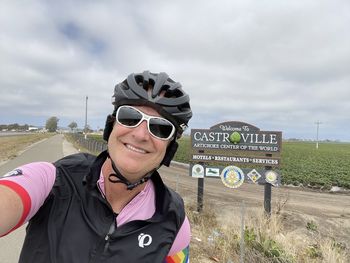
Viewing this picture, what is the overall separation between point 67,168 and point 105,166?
0.20 metres

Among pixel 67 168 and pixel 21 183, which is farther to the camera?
pixel 67 168

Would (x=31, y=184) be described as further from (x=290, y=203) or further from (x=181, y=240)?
(x=290, y=203)

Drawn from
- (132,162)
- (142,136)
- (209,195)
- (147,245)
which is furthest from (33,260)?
(209,195)

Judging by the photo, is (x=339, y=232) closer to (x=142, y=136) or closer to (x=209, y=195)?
(x=209, y=195)

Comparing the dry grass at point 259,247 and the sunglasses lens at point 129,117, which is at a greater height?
the sunglasses lens at point 129,117

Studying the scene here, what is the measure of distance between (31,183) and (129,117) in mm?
569

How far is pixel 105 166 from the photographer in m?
1.78

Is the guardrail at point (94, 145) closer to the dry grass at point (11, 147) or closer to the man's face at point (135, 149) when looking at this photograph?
the dry grass at point (11, 147)

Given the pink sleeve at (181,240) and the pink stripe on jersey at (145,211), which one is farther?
the pink sleeve at (181,240)

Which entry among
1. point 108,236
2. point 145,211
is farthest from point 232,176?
point 108,236

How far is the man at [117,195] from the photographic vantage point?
1.45 meters

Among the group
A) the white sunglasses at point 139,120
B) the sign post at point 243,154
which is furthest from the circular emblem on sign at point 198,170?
the white sunglasses at point 139,120

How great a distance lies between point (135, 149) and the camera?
5.68 ft

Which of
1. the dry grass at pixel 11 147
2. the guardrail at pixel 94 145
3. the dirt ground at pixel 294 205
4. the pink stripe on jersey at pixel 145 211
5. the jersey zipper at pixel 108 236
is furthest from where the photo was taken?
the guardrail at pixel 94 145
